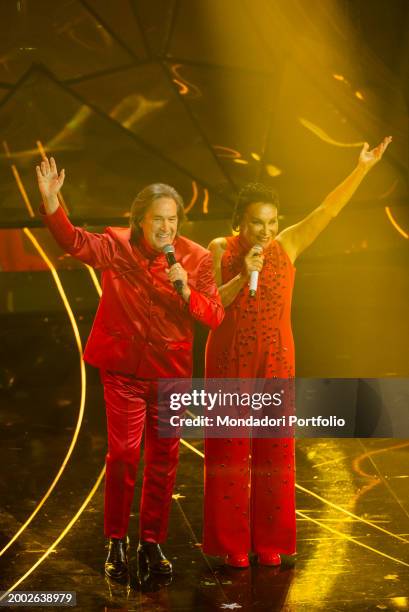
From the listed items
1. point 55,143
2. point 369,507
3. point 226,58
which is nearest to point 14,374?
point 55,143

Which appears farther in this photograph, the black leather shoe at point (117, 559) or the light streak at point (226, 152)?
the light streak at point (226, 152)

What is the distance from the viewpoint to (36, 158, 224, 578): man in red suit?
2.99 meters

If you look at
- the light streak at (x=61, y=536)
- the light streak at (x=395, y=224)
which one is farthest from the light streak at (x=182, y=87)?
the light streak at (x=61, y=536)

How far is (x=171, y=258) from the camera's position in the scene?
9.44 feet

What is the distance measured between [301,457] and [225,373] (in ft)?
4.90

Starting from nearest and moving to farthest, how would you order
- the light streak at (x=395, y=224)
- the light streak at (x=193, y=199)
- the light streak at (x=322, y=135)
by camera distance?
the light streak at (x=322, y=135) → the light streak at (x=193, y=199) → the light streak at (x=395, y=224)

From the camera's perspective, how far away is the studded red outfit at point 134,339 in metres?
3.00

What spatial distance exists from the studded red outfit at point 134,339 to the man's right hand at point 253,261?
0.40ft

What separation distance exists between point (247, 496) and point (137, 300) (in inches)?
30.0

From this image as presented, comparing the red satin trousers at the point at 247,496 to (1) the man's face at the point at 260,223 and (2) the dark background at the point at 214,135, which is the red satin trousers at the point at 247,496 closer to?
(1) the man's face at the point at 260,223

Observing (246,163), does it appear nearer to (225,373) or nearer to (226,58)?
(226,58)

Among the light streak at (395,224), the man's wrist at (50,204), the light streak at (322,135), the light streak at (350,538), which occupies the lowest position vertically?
the light streak at (350,538)

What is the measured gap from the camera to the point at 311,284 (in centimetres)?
646

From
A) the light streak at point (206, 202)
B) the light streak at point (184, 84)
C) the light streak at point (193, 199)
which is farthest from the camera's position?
the light streak at point (193, 199)
